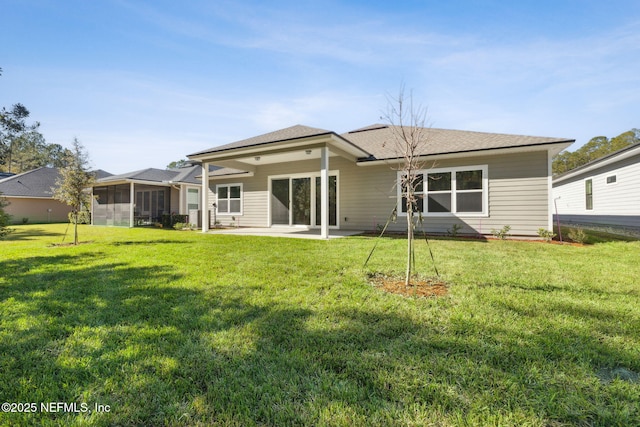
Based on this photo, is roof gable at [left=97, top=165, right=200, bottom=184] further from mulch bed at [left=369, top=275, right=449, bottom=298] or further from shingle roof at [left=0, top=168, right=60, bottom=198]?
mulch bed at [left=369, top=275, right=449, bottom=298]

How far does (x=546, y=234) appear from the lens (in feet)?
26.8

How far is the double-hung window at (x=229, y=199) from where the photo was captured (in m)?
14.4

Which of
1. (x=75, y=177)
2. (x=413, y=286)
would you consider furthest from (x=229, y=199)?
(x=413, y=286)

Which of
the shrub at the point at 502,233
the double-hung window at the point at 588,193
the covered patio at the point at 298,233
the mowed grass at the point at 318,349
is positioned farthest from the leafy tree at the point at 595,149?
the mowed grass at the point at 318,349

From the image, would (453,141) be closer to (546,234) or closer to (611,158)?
(546,234)

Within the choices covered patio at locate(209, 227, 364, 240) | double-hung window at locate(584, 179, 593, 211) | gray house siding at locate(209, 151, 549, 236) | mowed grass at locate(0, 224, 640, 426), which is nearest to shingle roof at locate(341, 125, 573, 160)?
gray house siding at locate(209, 151, 549, 236)

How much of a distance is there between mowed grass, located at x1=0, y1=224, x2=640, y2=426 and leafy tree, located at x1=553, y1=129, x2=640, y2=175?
44.8 meters

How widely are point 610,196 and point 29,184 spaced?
3598 cm

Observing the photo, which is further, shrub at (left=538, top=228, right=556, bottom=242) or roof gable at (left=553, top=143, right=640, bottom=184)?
roof gable at (left=553, top=143, right=640, bottom=184)

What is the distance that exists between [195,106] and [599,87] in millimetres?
14885

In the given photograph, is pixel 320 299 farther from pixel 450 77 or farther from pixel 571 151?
pixel 571 151

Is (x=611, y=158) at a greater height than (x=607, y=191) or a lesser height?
greater

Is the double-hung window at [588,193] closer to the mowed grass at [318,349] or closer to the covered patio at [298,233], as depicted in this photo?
the covered patio at [298,233]

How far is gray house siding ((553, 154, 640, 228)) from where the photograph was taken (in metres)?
10.6
